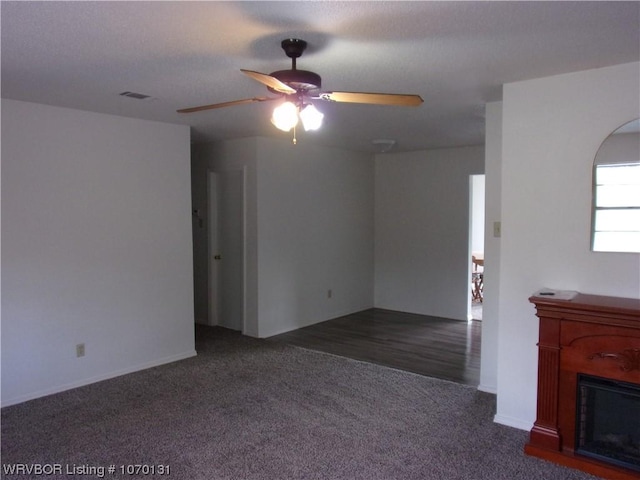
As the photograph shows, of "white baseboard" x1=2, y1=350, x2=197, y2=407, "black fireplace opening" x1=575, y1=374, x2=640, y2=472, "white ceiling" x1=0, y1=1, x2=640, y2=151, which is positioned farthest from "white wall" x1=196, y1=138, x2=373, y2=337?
"black fireplace opening" x1=575, y1=374, x2=640, y2=472

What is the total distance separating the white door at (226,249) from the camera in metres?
5.62

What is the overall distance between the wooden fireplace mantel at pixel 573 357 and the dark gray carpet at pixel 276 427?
12cm

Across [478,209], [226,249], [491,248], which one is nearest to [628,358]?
[491,248]

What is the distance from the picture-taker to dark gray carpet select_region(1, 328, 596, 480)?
8.78 ft

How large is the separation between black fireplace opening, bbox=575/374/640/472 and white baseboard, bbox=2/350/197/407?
3.42 meters

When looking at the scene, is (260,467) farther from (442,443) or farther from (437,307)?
(437,307)

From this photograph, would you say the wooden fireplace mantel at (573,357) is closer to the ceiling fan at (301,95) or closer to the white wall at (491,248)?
the white wall at (491,248)

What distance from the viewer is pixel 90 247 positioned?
3949 mm

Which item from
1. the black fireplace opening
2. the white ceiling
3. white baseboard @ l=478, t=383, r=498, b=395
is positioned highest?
the white ceiling

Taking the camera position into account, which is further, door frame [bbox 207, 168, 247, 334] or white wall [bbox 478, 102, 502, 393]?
door frame [bbox 207, 168, 247, 334]

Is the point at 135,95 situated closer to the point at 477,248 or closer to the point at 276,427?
the point at 276,427

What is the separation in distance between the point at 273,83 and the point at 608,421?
2571 millimetres

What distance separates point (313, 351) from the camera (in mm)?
4848

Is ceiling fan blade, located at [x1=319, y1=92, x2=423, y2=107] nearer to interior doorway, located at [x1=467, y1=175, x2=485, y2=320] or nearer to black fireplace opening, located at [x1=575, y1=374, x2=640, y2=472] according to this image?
black fireplace opening, located at [x1=575, y1=374, x2=640, y2=472]
